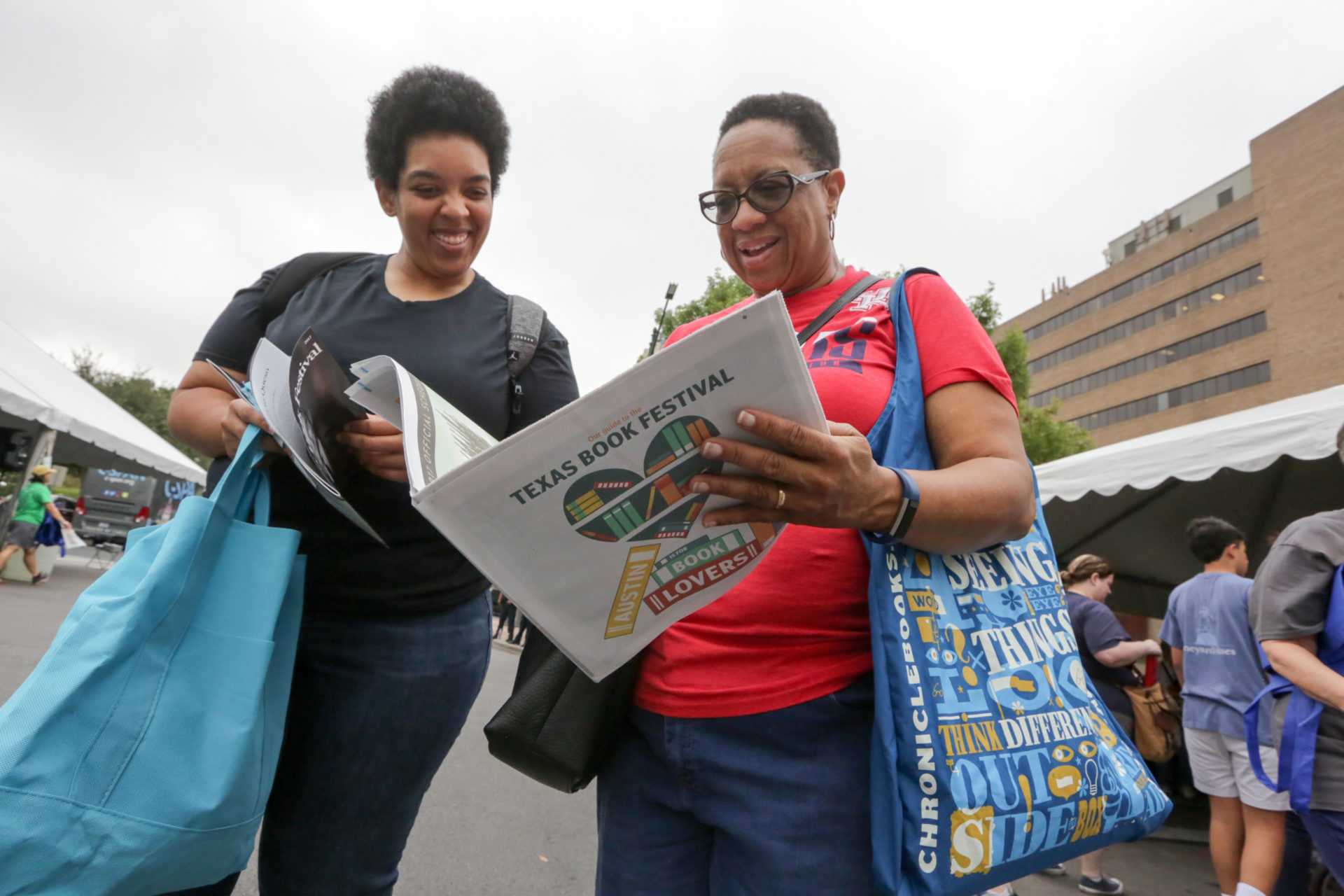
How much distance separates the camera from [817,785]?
1.04 meters

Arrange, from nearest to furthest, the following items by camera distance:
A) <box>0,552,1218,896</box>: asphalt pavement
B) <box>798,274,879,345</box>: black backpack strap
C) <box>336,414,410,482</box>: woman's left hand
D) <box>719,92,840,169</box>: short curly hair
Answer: <box>336,414,410,482</box>: woman's left hand, <box>798,274,879,345</box>: black backpack strap, <box>719,92,840,169</box>: short curly hair, <box>0,552,1218,896</box>: asphalt pavement

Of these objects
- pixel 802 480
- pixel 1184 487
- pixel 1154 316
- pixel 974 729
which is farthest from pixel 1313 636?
pixel 1154 316

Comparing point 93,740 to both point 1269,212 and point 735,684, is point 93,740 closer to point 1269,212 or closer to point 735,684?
point 735,684

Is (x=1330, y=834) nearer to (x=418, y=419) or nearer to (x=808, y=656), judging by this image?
(x=808, y=656)

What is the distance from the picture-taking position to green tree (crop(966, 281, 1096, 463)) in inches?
730

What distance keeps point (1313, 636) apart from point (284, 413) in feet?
8.60

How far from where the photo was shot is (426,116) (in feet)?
5.02

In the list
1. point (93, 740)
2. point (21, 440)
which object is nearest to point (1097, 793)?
point (93, 740)

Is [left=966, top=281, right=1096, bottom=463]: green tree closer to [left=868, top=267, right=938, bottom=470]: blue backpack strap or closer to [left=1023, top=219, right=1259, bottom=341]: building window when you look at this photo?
[left=1023, top=219, right=1259, bottom=341]: building window

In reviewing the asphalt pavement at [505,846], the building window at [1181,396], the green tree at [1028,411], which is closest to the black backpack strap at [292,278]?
the asphalt pavement at [505,846]

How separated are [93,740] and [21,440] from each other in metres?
12.4

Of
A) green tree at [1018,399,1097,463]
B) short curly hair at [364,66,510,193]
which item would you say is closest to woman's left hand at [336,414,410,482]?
short curly hair at [364,66,510,193]

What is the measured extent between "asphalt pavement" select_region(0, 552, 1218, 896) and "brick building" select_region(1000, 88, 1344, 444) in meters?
34.1

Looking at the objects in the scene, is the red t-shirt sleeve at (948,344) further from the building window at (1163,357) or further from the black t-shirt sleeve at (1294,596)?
the building window at (1163,357)
